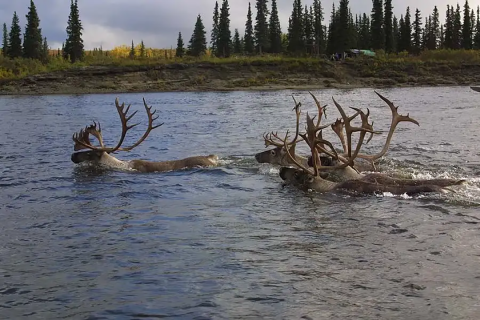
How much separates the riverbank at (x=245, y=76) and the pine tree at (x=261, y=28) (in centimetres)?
3795

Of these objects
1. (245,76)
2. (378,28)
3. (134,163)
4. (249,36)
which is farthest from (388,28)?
(134,163)

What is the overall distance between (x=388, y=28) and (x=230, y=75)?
42.8 meters

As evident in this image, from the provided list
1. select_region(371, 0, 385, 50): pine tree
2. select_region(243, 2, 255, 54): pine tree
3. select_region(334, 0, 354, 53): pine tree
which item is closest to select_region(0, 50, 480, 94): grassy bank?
select_region(334, 0, 354, 53): pine tree

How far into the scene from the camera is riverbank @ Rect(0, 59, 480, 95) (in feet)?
166

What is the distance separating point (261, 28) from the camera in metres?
95.8

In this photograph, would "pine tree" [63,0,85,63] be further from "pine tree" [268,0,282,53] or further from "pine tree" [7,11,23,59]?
"pine tree" [268,0,282,53]

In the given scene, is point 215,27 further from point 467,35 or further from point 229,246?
point 229,246

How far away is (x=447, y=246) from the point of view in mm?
6938

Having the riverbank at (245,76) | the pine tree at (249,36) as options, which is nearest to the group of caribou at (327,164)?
the riverbank at (245,76)

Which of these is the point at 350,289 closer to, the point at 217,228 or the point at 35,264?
the point at 217,228

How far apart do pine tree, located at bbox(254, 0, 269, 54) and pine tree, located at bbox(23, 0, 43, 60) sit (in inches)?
1247

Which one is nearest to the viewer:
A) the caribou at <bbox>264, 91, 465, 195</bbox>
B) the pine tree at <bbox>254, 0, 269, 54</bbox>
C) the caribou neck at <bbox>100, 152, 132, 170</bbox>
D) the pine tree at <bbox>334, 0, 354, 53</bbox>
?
the caribou at <bbox>264, 91, 465, 195</bbox>

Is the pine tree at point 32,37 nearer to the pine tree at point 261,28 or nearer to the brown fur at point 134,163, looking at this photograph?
the pine tree at point 261,28

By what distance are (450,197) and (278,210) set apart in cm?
258
